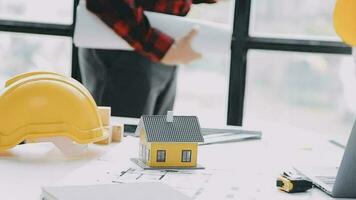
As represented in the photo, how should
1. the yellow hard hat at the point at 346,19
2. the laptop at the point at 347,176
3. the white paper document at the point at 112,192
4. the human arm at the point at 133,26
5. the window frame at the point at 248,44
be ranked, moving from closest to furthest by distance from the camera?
the white paper document at the point at 112,192, the laptop at the point at 347,176, the yellow hard hat at the point at 346,19, the human arm at the point at 133,26, the window frame at the point at 248,44

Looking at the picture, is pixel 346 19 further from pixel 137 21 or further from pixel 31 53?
pixel 31 53

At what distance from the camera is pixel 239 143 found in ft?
5.89

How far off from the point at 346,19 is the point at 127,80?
4.00 feet

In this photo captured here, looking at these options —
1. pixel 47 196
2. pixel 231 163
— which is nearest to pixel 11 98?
pixel 47 196

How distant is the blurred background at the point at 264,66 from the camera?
2.90 meters

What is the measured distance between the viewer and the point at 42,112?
1490 millimetres

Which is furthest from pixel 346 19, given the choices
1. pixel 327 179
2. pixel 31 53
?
pixel 31 53

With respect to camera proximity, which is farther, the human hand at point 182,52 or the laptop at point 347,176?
the human hand at point 182,52

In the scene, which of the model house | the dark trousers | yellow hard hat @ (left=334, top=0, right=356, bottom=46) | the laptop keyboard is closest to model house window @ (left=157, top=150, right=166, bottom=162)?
the model house

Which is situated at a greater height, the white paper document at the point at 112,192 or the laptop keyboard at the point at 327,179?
the laptop keyboard at the point at 327,179

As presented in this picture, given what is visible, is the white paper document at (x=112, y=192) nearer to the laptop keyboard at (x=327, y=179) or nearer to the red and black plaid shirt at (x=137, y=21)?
the laptop keyboard at (x=327, y=179)

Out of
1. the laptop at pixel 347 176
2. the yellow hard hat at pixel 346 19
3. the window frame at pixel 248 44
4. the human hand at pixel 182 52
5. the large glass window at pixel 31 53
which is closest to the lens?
the laptop at pixel 347 176

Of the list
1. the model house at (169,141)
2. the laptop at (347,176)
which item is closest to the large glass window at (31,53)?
the model house at (169,141)

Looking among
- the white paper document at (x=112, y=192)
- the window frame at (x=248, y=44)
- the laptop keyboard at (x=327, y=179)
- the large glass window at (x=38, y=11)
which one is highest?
the large glass window at (x=38, y=11)
